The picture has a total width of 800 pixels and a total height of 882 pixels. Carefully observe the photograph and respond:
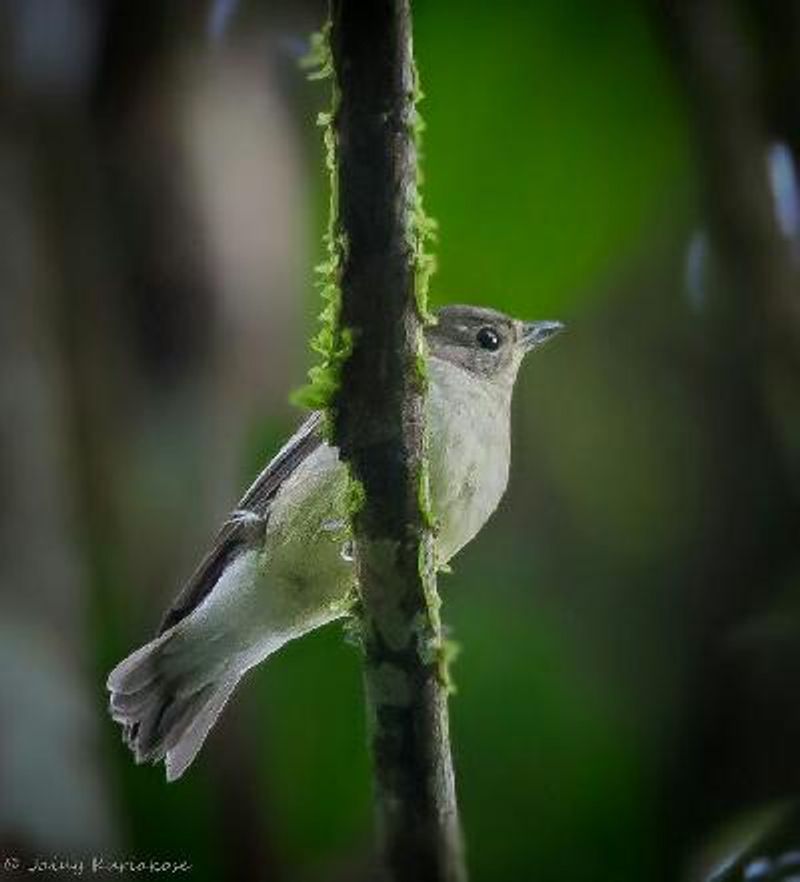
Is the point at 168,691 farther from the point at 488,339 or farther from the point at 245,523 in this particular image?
the point at 488,339

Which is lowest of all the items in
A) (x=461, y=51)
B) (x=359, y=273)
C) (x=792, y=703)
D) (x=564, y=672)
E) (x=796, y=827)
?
(x=796, y=827)

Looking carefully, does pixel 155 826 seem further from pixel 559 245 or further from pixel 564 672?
pixel 559 245

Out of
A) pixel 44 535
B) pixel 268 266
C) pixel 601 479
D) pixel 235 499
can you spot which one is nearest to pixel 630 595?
pixel 601 479

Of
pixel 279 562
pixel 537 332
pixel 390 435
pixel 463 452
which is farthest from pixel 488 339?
pixel 390 435

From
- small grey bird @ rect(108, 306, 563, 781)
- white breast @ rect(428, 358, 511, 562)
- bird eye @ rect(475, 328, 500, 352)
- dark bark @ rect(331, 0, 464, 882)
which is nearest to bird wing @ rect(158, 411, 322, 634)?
small grey bird @ rect(108, 306, 563, 781)

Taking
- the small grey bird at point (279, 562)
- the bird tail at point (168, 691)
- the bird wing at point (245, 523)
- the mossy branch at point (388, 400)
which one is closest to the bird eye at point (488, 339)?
the small grey bird at point (279, 562)

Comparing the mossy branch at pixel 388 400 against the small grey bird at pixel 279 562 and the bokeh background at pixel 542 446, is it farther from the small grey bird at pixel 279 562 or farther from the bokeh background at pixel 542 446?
the small grey bird at pixel 279 562
